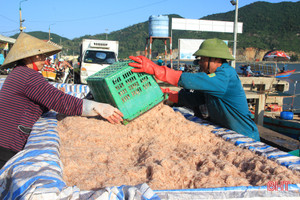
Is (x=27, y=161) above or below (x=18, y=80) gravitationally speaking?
below

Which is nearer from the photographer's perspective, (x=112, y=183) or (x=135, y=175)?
(x=112, y=183)

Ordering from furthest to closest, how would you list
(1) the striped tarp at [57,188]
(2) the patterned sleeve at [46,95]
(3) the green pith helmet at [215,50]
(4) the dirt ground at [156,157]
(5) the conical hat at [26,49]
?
(3) the green pith helmet at [215,50] → (5) the conical hat at [26,49] → (2) the patterned sleeve at [46,95] → (4) the dirt ground at [156,157] → (1) the striped tarp at [57,188]

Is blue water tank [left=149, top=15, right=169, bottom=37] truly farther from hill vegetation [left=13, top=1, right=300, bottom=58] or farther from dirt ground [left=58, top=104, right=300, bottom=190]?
hill vegetation [left=13, top=1, right=300, bottom=58]

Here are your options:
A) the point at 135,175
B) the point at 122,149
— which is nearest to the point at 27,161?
the point at 135,175

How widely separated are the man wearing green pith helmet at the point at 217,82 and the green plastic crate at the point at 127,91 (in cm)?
11

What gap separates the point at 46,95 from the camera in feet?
6.86

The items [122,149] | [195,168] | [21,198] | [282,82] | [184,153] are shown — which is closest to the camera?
[21,198]

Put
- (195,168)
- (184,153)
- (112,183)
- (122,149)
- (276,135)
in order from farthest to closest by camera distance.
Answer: (276,135) → (122,149) → (184,153) → (195,168) → (112,183)

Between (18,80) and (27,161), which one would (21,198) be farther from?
(18,80)

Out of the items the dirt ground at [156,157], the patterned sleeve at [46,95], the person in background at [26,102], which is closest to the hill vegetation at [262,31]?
the person in background at [26,102]

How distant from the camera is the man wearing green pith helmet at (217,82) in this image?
2.35 m

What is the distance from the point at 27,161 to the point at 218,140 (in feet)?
4.63

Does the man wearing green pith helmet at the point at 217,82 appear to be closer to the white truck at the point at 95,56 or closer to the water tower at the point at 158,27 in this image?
the white truck at the point at 95,56

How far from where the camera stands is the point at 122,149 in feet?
6.47
